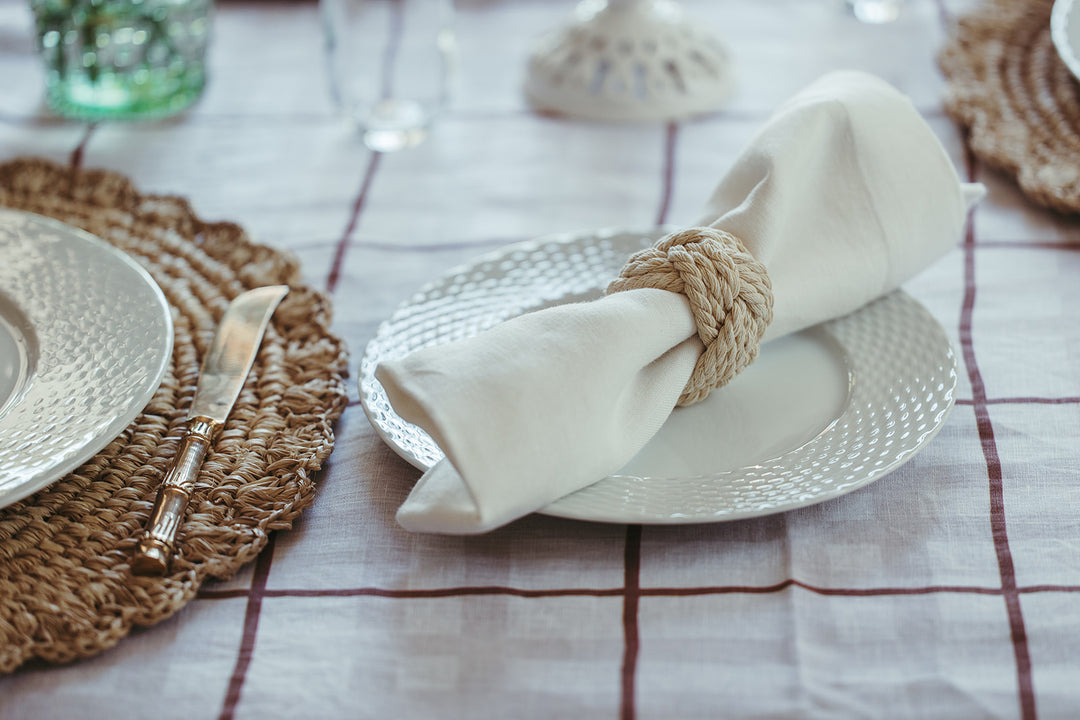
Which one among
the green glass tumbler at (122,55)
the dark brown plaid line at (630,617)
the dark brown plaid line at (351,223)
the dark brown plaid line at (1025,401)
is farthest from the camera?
the green glass tumbler at (122,55)

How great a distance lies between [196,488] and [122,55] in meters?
0.54

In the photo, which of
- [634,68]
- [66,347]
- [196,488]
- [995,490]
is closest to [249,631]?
[196,488]

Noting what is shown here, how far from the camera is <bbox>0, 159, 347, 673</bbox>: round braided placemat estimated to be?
0.45 meters

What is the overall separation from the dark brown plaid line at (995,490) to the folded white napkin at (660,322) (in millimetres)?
78

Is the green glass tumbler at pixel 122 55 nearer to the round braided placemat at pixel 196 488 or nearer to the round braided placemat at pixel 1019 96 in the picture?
the round braided placemat at pixel 196 488

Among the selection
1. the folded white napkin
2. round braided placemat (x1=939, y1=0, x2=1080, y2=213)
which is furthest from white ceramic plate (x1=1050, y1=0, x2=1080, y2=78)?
the folded white napkin

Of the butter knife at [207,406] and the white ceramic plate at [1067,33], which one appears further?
the white ceramic plate at [1067,33]

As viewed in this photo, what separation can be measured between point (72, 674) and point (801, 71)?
80 centimetres

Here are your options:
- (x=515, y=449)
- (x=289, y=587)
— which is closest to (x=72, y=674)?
(x=289, y=587)

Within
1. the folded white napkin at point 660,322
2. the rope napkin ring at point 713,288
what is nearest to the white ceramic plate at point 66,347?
the folded white napkin at point 660,322

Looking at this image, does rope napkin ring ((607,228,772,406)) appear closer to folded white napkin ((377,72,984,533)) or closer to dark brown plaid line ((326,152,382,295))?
folded white napkin ((377,72,984,533))

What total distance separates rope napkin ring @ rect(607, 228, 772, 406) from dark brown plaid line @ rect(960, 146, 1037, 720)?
14cm

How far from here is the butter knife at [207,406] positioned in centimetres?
47

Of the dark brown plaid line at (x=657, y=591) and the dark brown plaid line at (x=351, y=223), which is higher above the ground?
the dark brown plaid line at (x=657, y=591)
